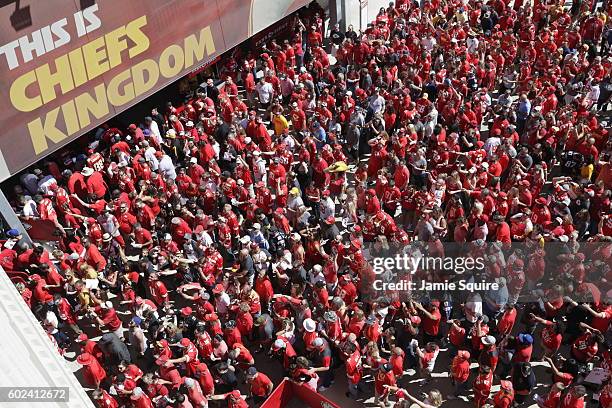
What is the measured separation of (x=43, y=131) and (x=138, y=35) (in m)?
3.11

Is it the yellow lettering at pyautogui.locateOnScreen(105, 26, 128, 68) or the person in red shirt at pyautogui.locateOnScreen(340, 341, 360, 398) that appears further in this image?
the yellow lettering at pyautogui.locateOnScreen(105, 26, 128, 68)

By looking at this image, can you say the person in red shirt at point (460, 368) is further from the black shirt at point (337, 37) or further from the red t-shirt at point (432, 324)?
the black shirt at point (337, 37)

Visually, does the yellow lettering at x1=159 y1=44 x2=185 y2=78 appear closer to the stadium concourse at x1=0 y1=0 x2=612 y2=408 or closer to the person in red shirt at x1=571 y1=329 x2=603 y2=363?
the stadium concourse at x1=0 y1=0 x2=612 y2=408

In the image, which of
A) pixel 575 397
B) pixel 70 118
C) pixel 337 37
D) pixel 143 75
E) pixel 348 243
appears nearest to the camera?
pixel 575 397

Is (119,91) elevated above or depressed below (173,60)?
below

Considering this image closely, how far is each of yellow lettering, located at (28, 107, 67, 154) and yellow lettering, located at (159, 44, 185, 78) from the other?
3.07 m

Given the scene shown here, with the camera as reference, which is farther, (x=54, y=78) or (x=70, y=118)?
(x=70, y=118)

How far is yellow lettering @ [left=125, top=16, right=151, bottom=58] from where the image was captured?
537 inches

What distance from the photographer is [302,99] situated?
15.0m

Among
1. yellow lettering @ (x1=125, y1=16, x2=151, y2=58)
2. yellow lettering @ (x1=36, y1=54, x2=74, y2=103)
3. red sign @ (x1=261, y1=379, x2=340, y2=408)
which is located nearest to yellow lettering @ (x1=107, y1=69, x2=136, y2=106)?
yellow lettering @ (x1=125, y1=16, x2=151, y2=58)

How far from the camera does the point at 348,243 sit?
1070 cm

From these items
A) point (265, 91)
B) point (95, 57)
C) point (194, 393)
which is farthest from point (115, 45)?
point (194, 393)

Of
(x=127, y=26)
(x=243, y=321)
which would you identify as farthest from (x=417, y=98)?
(x=243, y=321)

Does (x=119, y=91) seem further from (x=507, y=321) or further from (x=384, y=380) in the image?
(x=507, y=321)
